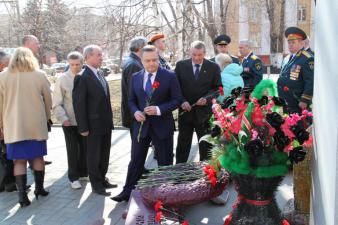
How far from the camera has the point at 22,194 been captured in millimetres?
4695

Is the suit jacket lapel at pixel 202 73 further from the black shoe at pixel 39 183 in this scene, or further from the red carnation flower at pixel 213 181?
the black shoe at pixel 39 183

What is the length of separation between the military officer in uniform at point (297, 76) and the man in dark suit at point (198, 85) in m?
1.01

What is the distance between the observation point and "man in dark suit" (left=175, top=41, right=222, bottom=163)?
496cm

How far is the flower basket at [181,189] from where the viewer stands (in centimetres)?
341

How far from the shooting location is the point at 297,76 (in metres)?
5.17

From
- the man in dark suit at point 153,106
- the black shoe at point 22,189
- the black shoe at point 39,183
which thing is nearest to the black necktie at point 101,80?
the man in dark suit at point 153,106

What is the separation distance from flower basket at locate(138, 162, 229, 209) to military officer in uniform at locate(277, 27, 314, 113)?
2020mm

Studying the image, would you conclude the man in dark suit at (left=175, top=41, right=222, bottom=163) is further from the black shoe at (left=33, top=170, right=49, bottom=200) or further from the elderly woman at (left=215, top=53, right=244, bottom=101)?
the black shoe at (left=33, top=170, right=49, bottom=200)

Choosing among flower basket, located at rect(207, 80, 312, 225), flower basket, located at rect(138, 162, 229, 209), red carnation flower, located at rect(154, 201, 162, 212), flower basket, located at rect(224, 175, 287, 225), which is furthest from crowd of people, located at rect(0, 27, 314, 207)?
flower basket, located at rect(224, 175, 287, 225)

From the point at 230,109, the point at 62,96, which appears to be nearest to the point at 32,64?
the point at 62,96

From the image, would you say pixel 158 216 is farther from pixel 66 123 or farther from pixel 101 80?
pixel 66 123

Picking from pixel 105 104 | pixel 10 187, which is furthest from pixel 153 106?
pixel 10 187

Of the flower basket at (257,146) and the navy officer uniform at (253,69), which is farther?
the navy officer uniform at (253,69)

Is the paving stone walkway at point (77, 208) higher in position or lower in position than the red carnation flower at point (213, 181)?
lower
